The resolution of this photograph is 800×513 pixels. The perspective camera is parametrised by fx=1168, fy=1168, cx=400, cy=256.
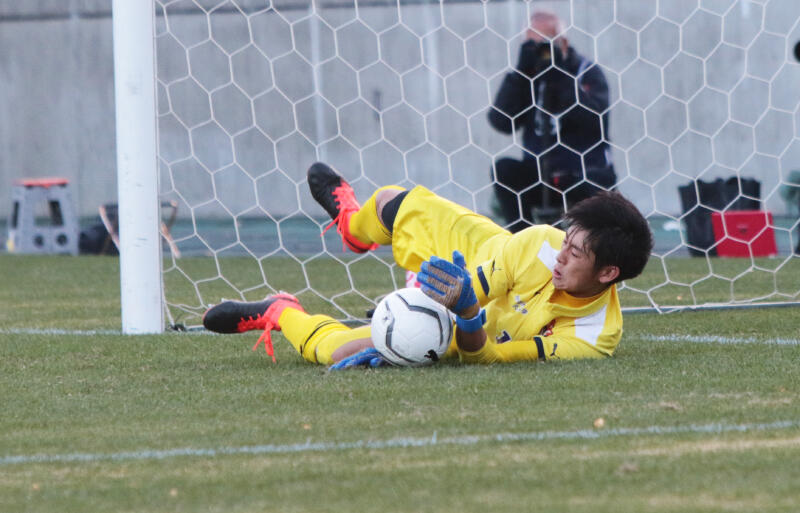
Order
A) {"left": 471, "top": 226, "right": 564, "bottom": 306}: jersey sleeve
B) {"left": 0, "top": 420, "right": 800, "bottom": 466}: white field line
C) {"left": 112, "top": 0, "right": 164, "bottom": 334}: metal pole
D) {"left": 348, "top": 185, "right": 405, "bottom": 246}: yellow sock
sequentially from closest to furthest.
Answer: {"left": 0, "top": 420, "right": 800, "bottom": 466}: white field line < {"left": 471, "top": 226, "right": 564, "bottom": 306}: jersey sleeve < {"left": 348, "top": 185, "right": 405, "bottom": 246}: yellow sock < {"left": 112, "top": 0, "right": 164, "bottom": 334}: metal pole

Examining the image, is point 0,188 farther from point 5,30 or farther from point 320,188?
point 320,188

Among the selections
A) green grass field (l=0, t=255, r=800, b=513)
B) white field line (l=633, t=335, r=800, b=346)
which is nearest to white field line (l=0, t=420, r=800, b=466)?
green grass field (l=0, t=255, r=800, b=513)

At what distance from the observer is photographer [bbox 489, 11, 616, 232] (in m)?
6.62

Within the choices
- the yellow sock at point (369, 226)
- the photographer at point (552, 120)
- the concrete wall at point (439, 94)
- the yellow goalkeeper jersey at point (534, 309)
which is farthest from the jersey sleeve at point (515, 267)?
the concrete wall at point (439, 94)

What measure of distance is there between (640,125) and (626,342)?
7.52 m

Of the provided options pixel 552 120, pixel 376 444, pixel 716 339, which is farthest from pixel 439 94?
pixel 376 444

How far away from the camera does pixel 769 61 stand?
436 inches

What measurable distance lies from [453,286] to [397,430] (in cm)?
70

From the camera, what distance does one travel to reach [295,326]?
4.10 meters

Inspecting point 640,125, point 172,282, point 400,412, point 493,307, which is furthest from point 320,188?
point 640,125

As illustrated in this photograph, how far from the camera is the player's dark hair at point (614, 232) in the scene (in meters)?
3.62

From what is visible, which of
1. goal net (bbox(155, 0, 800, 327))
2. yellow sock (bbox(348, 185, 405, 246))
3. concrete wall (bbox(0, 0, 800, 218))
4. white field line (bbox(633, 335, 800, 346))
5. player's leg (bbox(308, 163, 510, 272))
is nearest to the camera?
player's leg (bbox(308, 163, 510, 272))

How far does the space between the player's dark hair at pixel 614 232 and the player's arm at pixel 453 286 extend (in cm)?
41

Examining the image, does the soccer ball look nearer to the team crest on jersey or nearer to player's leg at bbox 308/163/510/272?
the team crest on jersey
